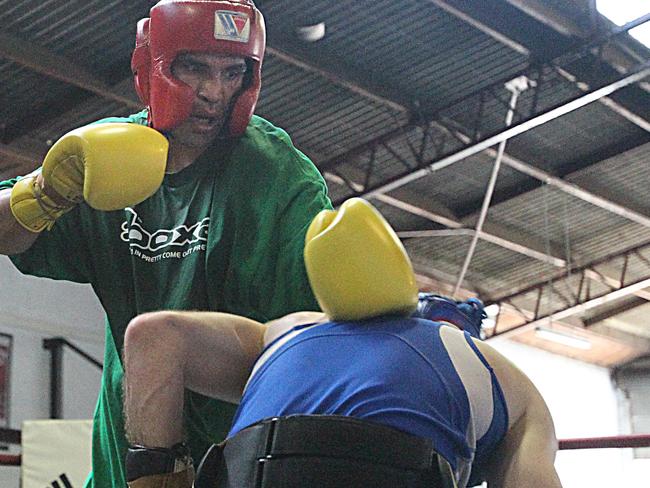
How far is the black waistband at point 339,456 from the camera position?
1.16 meters

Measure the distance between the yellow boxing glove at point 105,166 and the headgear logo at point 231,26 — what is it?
232mm

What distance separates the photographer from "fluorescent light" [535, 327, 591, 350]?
1071 cm

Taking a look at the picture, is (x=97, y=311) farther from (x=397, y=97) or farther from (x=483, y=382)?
(x=483, y=382)

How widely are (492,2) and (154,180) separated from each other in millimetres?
5020

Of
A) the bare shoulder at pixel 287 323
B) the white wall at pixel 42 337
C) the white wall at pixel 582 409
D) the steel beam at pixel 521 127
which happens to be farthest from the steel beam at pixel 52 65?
the white wall at pixel 582 409

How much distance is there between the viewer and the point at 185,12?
165 centimetres

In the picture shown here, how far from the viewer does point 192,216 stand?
66.4 inches

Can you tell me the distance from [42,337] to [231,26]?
214 inches

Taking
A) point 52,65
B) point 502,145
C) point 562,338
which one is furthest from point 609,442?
point 562,338

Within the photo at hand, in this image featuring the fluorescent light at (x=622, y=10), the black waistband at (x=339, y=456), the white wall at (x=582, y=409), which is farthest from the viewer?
the white wall at (x=582, y=409)

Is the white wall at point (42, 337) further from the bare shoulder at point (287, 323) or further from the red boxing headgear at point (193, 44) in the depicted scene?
the bare shoulder at point (287, 323)

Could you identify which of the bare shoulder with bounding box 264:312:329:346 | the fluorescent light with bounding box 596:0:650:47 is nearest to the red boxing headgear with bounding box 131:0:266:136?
the bare shoulder with bounding box 264:312:329:346

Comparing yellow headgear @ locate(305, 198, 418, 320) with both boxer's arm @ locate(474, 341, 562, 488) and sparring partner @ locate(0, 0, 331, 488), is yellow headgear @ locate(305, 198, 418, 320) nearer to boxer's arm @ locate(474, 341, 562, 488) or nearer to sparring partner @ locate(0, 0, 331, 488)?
boxer's arm @ locate(474, 341, 562, 488)

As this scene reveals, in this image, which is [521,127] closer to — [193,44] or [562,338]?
[562,338]
